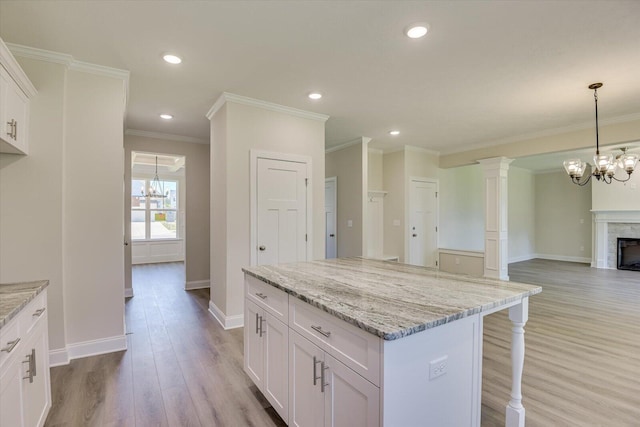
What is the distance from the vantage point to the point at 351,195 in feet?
18.8

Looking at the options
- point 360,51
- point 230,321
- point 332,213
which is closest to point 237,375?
point 230,321

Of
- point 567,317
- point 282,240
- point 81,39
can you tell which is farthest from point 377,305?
point 567,317

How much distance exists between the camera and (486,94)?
142 inches

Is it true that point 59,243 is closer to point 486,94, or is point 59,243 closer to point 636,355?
point 486,94

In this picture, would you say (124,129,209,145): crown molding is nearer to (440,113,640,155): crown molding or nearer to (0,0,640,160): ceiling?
(0,0,640,160): ceiling

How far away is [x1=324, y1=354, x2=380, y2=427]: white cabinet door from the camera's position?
3.84 ft

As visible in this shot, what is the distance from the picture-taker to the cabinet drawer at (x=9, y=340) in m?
1.30

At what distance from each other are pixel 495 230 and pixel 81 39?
6534 millimetres

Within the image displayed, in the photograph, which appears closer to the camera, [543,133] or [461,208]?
[543,133]

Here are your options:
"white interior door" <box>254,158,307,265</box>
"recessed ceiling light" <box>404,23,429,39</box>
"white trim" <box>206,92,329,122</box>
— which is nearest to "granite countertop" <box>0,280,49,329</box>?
"white interior door" <box>254,158,307,265</box>

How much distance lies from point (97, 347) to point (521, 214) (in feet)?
33.6

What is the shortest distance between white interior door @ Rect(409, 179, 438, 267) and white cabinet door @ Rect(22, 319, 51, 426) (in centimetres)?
564

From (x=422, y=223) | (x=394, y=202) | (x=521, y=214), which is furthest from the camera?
(x=521, y=214)

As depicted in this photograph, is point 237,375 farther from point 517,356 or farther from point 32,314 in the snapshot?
point 517,356
